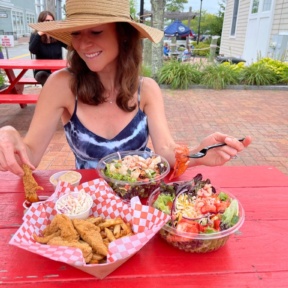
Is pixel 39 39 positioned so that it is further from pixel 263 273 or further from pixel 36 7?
pixel 36 7

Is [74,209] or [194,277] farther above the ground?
[74,209]

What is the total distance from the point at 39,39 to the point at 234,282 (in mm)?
5426

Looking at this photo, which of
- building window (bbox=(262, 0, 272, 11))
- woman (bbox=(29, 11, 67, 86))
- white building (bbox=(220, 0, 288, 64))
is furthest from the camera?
building window (bbox=(262, 0, 272, 11))

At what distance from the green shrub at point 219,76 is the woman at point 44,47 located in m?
3.97

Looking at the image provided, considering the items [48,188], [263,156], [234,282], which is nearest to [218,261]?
[234,282]

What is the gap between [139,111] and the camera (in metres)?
1.85

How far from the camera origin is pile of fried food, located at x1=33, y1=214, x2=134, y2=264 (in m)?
0.90

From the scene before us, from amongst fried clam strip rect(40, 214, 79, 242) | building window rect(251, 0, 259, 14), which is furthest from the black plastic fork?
building window rect(251, 0, 259, 14)

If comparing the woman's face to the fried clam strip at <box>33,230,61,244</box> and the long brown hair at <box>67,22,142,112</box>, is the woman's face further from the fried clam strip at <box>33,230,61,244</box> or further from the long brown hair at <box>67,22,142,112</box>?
the fried clam strip at <box>33,230,61,244</box>

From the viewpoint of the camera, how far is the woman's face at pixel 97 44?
61.7 inches

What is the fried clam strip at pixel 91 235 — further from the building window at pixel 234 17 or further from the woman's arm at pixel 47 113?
the building window at pixel 234 17

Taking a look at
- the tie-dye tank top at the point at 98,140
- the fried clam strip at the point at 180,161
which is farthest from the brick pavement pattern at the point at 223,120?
the fried clam strip at the point at 180,161

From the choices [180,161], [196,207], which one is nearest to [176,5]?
[180,161]

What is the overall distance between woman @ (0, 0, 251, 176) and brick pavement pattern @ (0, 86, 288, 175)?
1958mm
